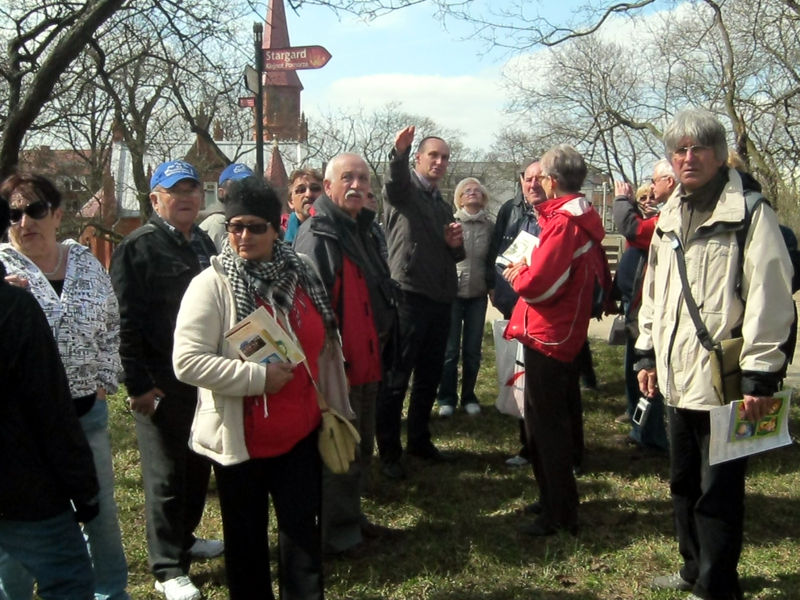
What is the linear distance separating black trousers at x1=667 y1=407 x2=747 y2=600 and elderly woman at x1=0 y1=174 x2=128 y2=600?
230cm

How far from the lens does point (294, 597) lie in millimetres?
2834

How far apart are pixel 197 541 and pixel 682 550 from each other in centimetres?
232

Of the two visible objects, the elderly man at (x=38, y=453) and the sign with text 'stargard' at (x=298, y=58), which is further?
the sign with text 'stargard' at (x=298, y=58)

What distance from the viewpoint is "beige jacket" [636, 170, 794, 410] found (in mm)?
2920

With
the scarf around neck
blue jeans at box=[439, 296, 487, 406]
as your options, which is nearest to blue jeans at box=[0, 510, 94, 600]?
the scarf around neck

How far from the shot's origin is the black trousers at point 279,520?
9.29 feet

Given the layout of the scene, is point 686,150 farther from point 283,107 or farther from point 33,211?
point 283,107

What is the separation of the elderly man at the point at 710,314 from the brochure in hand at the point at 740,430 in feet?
0.18

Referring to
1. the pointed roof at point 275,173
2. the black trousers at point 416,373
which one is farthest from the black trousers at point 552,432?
the pointed roof at point 275,173

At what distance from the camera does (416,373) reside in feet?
17.5

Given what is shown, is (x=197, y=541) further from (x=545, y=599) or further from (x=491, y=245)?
(x=491, y=245)

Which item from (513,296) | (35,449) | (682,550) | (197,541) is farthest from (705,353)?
(513,296)

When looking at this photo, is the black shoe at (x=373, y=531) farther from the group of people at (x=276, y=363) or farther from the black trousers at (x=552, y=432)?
the black trousers at (x=552, y=432)

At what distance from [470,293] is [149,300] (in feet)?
11.4
